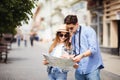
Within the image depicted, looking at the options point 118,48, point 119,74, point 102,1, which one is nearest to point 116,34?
point 118,48

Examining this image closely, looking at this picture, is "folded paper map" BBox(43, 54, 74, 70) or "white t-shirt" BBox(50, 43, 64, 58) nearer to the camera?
"folded paper map" BBox(43, 54, 74, 70)

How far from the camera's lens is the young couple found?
6.89 m

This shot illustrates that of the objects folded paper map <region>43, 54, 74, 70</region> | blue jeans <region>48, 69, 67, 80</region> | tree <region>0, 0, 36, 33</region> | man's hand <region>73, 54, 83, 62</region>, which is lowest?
blue jeans <region>48, 69, 67, 80</region>

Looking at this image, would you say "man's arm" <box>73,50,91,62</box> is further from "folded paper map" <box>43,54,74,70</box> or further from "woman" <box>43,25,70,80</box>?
"woman" <box>43,25,70,80</box>

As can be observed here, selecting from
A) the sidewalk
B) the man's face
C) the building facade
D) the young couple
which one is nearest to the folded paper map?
the young couple

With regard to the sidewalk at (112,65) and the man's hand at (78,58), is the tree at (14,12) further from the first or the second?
the man's hand at (78,58)

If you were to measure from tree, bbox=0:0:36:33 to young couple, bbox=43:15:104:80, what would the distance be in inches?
561

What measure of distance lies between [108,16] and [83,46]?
2705cm

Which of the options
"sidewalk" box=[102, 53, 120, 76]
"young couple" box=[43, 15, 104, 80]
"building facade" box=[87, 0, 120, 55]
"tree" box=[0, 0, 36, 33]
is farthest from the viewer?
"building facade" box=[87, 0, 120, 55]

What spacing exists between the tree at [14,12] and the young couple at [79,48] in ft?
46.8

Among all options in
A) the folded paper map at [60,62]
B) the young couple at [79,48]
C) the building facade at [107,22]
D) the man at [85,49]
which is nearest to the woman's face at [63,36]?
the young couple at [79,48]

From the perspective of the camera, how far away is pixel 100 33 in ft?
120

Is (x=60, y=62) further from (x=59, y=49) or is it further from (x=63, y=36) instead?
(x=63, y=36)

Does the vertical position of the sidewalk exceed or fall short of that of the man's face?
it falls short
